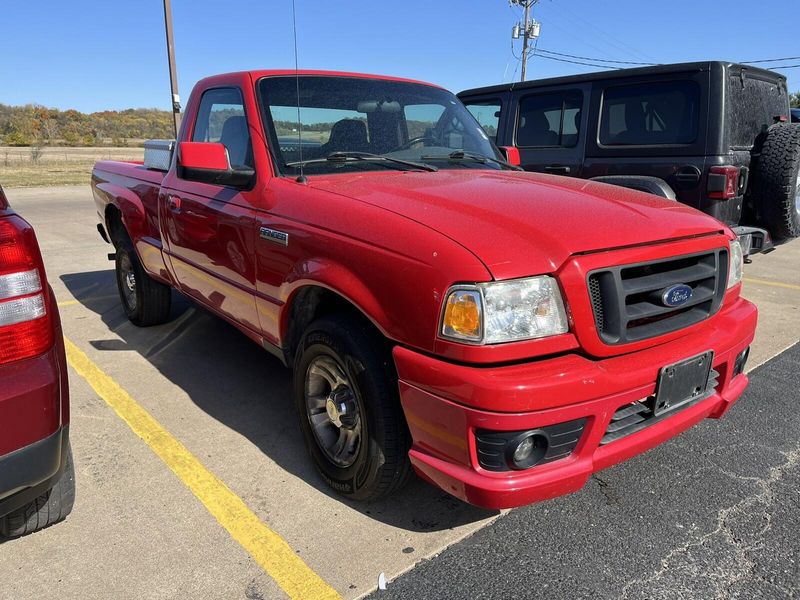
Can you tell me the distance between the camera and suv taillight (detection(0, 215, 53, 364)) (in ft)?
6.09

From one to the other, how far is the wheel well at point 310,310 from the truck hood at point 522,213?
0.44m

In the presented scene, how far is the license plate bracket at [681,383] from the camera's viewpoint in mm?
2219

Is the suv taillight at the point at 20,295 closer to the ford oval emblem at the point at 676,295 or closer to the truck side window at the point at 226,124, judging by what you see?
the truck side window at the point at 226,124

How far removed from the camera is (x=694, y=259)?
97.5 inches

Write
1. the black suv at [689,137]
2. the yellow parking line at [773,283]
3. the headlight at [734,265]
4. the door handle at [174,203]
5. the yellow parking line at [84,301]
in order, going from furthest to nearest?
the yellow parking line at [773,283], the yellow parking line at [84,301], the black suv at [689,137], the door handle at [174,203], the headlight at [734,265]

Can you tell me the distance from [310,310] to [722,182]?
379 centimetres

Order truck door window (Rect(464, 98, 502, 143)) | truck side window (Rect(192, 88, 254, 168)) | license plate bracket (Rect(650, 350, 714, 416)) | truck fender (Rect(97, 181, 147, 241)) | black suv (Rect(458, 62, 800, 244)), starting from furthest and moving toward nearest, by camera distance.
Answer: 1. truck door window (Rect(464, 98, 502, 143))
2. black suv (Rect(458, 62, 800, 244))
3. truck fender (Rect(97, 181, 147, 241))
4. truck side window (Rect(192, 88, 254, 168))
5. license plate bracket (Rect(650, 350, 714, 416))

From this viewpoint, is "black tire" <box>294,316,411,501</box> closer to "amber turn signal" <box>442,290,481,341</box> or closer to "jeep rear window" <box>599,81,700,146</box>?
"amber turn signal" <box>442,290,481,341</box>

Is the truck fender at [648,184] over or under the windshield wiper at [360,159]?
under

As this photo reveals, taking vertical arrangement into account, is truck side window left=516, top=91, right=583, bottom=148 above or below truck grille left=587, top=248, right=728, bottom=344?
above

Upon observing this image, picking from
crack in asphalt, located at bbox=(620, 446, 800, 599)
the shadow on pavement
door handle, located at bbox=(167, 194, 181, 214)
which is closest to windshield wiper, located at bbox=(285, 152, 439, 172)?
door handle, located at bbox=(167, 194, 181, 214)

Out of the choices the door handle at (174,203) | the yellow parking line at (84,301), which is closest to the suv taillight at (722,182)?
the door handle at (174,203)

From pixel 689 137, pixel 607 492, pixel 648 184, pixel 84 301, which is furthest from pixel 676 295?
pixel 84 301

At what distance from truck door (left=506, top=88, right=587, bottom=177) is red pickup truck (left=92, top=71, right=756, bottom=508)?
2825mm
